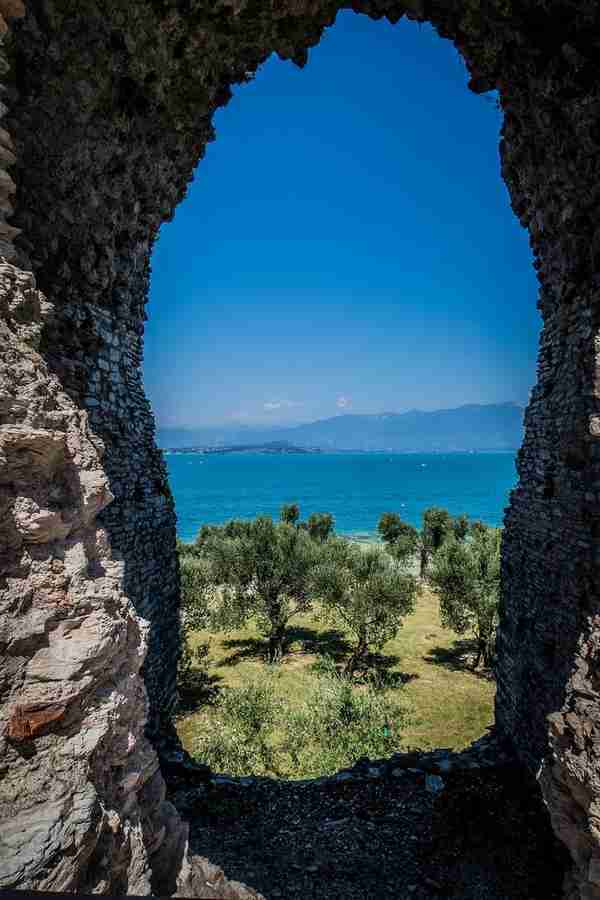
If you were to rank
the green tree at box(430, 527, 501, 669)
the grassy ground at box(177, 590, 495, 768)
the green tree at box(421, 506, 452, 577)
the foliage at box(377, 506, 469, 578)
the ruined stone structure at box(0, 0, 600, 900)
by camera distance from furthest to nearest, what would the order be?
the green tree at box(421, 506, 452, 577) < the foliage at box(377, 506, 469, 578) < the green tree at box(430, 527, 501, 669) < the grassy ground at box(177, 590, 495, 768) < the ruined stone structure at box(0, 0, 600, 900)

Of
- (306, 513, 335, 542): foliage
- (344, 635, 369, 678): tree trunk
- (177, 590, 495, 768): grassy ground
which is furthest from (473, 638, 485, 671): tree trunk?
(306, 513, 335, 542): foliage

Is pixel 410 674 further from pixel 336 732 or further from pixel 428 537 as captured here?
pixel 428 537

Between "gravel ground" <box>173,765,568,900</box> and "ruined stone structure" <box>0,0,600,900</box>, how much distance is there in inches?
41.2

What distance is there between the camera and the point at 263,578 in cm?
1930

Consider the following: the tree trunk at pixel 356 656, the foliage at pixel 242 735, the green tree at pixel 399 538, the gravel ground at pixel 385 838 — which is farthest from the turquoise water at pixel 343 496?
the gravel ground at pixel 385 838

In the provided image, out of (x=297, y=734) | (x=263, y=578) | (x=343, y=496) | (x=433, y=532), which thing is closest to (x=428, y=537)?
(x=433, y=532)

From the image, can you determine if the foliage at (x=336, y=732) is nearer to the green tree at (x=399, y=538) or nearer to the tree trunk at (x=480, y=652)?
the tree trunk at (x=480, y=652)

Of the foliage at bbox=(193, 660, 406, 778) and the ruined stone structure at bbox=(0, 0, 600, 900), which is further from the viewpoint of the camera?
the foliage at bbox=(193, 660, 406, 778)

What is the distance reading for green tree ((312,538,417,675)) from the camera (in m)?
18.0

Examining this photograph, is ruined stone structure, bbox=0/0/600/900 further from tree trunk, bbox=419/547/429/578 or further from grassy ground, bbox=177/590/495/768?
tree trunk, bbox=419/547/429/578

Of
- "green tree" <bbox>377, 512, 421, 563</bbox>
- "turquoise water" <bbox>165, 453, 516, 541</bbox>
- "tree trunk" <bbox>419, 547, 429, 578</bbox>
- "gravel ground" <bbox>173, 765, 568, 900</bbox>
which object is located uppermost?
"gravel ground" <bbox>173, 765, 568, 900</bbox>

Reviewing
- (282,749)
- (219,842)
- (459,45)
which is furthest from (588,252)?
(282,749)

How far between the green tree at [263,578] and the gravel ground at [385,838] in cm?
1018

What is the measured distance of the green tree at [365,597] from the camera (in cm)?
1803
